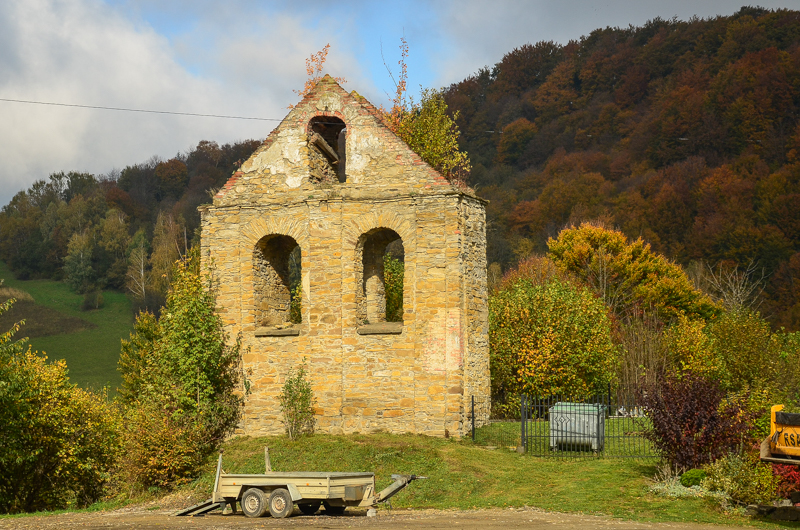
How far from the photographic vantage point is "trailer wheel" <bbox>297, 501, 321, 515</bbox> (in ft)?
49.1

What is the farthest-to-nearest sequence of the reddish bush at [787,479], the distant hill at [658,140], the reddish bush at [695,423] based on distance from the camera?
the distant hill at [658,140] < the reddish bush at [695,423] < the reddish bush at [787,479]

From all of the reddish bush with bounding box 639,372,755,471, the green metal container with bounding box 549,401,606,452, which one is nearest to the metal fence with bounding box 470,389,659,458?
the green metal container with bounding box 549,401,606,452

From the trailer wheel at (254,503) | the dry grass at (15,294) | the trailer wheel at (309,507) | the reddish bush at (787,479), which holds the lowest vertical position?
the trailer wheel at (309,507)

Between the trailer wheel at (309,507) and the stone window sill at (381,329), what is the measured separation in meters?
5.67

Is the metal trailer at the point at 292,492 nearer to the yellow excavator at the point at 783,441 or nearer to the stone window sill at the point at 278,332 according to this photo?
the stone window sill at the point at 278,332

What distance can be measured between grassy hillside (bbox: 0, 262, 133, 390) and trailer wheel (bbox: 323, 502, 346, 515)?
115ft

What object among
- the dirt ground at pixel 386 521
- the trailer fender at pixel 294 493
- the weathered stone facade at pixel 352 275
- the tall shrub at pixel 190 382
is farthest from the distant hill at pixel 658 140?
the trailer fender at pixel 294 493

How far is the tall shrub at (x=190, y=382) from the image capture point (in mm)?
18531

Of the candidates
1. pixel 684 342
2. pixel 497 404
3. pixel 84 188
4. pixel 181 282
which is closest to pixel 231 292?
pixel 181 282

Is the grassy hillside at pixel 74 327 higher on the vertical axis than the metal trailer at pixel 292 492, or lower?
higher

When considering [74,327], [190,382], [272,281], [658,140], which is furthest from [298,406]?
[658,140]

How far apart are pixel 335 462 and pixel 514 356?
9.24 m

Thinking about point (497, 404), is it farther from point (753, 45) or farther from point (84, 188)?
point (84, 188)

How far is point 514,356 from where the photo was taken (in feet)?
82.9
